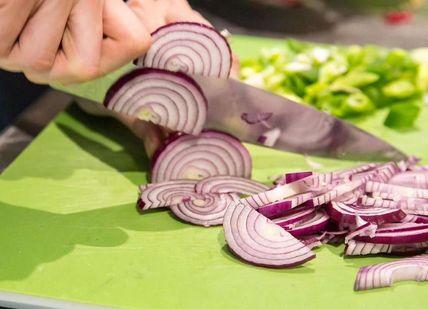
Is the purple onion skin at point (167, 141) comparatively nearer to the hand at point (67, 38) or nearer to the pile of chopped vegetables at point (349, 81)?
the hand at point (67, 38)

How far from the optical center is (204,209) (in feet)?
5.06

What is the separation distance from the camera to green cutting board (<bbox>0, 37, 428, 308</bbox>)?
4.33 ft

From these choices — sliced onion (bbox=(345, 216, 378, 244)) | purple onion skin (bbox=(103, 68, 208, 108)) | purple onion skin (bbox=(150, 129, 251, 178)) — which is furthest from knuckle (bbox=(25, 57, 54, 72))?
sliced onion (bbox=(345, 216, 378, 244))

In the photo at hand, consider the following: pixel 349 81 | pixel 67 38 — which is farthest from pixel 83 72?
pixel 349 81

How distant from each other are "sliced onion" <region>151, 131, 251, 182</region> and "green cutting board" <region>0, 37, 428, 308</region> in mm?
84

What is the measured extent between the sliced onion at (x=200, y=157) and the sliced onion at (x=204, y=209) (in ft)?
0.38

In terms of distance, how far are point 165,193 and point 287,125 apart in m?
0.37

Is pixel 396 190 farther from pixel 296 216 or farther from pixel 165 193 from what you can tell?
pixel 165 193

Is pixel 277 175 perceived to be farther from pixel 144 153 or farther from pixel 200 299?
pixel 200 299

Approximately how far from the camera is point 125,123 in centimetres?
185

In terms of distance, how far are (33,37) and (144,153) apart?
598mm

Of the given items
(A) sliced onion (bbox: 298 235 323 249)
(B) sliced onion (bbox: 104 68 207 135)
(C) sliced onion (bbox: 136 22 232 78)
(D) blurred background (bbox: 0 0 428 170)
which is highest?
(C) sliced onion (bbox: 136 22 232 78)

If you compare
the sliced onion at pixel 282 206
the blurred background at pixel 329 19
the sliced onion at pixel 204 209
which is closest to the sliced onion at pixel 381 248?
the sliced onion at pixel 282 206

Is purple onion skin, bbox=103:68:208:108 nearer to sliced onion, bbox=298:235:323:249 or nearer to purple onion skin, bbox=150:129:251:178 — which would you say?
purple onion skin, bbox=150:129:251:178
